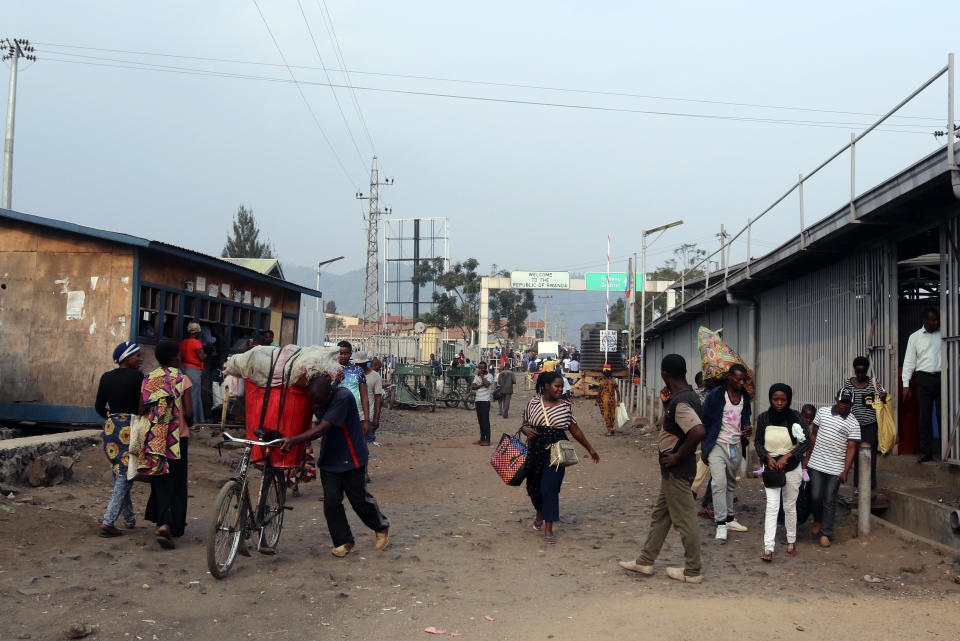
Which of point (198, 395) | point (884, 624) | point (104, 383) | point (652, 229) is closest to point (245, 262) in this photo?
point (198, 395)

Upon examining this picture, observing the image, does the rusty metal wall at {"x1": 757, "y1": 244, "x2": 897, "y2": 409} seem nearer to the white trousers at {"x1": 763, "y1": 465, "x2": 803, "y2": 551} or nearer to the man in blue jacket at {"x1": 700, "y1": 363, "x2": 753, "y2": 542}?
the man in blue jacket at {"x1": 700, "y1": 363, "x2": 753, "y2": 542}

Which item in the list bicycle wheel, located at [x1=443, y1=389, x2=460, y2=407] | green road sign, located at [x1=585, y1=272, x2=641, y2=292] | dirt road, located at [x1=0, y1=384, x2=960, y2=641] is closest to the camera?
dirt road, located at [x1=0, y1=384, x2=960, y2=641]

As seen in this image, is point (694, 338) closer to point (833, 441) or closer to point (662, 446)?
point (833, 441)

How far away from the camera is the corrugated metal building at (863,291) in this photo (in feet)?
26.6

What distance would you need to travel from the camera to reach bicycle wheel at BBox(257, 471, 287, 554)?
6594 millimetres

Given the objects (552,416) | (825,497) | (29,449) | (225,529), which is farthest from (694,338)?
(225,529)

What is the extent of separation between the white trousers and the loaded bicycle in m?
4.28

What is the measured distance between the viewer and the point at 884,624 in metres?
5.22

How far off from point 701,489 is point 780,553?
6.04 ft

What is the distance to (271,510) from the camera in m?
6.76

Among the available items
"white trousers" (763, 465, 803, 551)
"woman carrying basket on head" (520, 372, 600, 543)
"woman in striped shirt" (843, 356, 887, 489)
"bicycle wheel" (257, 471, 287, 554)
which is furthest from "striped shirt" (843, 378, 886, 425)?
"bicycle wheel" (257, 471, 287, 554)

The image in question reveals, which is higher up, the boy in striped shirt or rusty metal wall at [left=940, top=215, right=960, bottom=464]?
rusty metal wall at [left=940, top=215, right=960, bottom=464]

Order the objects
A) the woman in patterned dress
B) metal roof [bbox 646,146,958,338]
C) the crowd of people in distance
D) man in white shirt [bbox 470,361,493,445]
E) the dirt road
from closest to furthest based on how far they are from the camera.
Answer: the dirt road < the crowd of people in distance < metal roof [bbox 646,146,958,338] < man in white shirt [bbox 470,361,493,445] < the woman in patterned dress

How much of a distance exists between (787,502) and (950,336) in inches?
103
